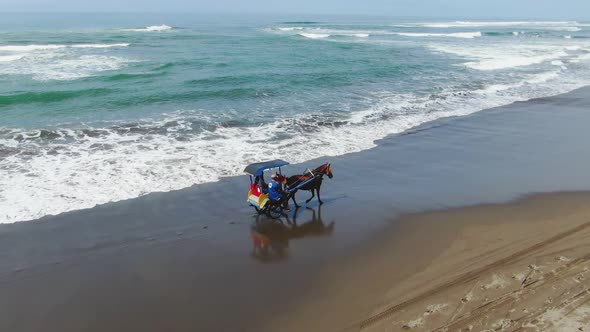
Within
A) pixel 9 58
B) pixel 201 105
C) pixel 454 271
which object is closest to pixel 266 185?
pixel 454 271

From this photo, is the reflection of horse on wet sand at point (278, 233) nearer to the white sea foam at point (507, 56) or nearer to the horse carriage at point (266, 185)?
the horse carriage at point (266, 185)

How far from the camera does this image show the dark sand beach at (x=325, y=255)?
6930 mm

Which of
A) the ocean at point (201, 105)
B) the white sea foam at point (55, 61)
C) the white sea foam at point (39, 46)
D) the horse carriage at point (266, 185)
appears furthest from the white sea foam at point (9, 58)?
the horse carriage at point (266, 185)

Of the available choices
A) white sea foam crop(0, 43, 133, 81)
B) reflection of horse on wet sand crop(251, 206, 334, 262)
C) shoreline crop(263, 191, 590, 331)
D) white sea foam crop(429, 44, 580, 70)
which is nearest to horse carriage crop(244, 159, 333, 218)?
reflection of horse on wet sand crop(251, 206, 334, 262)

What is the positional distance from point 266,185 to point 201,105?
490 inches

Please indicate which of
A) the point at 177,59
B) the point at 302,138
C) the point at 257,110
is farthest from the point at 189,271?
the point at 177,59

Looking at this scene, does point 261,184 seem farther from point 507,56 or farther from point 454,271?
point 507,56

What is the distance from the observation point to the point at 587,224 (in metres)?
9.53

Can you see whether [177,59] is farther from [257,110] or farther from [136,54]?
[257,110]

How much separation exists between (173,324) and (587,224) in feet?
27.3

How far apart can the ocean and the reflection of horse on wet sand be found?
3.20 m

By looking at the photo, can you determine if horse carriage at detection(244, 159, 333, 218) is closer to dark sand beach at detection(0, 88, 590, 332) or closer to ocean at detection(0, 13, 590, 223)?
dark sand beach at detection(0, 88, 590, 332)

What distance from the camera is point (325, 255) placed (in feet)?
29.0

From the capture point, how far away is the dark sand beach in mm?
6930
